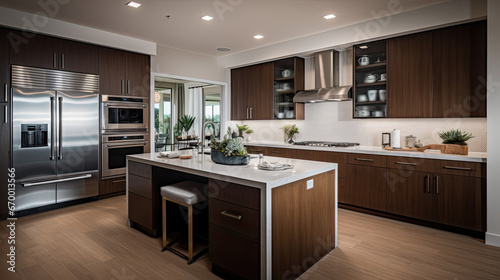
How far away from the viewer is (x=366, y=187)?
3922 millimetres

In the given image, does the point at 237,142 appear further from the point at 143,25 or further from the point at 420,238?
the point at 143,25

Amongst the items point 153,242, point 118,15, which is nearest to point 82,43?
point 118,15

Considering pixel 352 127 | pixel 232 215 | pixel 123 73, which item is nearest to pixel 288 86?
pixel 352 127

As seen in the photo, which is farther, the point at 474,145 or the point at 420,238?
the point at 474,145

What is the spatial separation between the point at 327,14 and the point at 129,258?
11.9 ft

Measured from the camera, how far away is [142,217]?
3.18 metres

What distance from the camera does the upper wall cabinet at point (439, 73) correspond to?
3.31 meters

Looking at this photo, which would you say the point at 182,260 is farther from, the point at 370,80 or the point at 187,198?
the point at 370,80

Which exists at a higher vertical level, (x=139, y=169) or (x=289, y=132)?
(x=289, y=132)

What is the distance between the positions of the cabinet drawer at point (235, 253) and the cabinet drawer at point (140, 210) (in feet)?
3.38

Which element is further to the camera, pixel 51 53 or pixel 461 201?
pixel 51 53

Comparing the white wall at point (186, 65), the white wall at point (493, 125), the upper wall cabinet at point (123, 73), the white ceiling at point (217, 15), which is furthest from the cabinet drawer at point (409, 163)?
the upper wall cabinet at point (123, 73)

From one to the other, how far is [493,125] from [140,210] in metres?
3.78

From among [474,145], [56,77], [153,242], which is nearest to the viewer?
[153,242]
